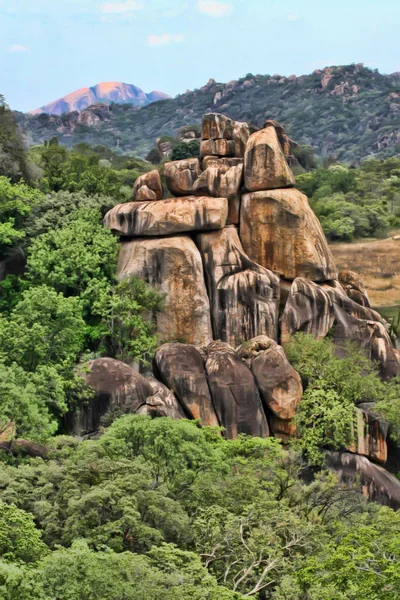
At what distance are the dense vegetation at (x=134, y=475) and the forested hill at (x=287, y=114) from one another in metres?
100

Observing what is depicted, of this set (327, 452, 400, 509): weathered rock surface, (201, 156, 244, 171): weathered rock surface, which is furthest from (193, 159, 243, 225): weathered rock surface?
(327, 452, 400, 509): weathered rock surface

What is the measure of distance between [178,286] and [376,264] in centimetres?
2406

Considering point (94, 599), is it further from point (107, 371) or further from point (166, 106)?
point (166, 106)

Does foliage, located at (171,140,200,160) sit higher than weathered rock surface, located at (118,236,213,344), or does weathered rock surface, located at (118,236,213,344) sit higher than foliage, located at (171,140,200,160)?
foliage, located at (171,140,200,160)

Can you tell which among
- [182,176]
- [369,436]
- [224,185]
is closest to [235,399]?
[369,436]

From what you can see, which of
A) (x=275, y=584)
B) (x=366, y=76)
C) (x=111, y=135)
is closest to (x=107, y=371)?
(x=275, y=584)

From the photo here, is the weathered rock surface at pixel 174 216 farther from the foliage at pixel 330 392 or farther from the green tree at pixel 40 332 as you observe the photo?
the green tree at pixel 40 332

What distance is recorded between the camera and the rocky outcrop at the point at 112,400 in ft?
87.4

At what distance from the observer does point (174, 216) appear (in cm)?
3219

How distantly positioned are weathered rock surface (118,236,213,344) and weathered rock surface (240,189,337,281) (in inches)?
99.7

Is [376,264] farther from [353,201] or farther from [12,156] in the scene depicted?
[12,156]

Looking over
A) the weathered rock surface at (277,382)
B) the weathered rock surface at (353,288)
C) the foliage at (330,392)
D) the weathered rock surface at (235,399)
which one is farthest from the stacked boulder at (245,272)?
the weathered rock surface at (353,288)

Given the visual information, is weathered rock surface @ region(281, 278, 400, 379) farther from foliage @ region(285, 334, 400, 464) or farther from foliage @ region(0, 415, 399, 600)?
foliage @ region(0, 415, 399, 600)

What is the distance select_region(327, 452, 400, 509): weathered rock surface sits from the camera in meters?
27.6
